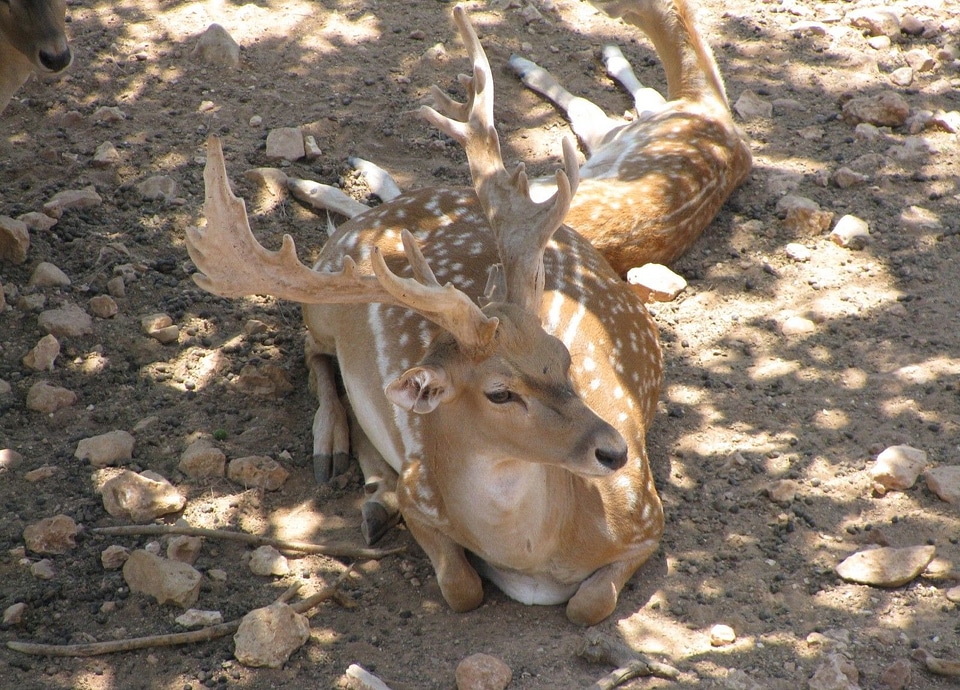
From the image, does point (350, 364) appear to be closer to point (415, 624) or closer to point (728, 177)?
point (415, 624)

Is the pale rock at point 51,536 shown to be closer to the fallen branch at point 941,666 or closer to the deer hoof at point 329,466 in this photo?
the deer hoof at point 329,466

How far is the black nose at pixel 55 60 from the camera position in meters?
5.01

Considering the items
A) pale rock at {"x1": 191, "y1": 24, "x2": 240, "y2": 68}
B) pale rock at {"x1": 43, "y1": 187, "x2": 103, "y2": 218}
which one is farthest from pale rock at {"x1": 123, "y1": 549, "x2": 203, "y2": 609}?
pale rock at {"x1": 191, "y1": 24, "x2": 240, "y2": 68}

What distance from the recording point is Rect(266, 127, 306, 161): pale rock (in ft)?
18.8

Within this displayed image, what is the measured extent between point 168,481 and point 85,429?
1.53 feet

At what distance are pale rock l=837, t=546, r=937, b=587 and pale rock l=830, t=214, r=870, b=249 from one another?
222 centimetres

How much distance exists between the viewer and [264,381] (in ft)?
15.1

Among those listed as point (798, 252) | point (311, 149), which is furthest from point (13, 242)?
point (798, 252)

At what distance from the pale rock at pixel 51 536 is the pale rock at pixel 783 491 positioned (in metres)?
Answer: 2.55

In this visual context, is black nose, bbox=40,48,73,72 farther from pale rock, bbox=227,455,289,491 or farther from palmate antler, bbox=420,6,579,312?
pale rock, bbox=227,455,289,491

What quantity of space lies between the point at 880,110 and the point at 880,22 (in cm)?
114

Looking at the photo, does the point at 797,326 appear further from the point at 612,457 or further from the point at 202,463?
the point at 202,463

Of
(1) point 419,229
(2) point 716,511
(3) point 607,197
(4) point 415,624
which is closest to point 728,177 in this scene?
(3) point 607,197

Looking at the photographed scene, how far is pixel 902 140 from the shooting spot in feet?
20.3
